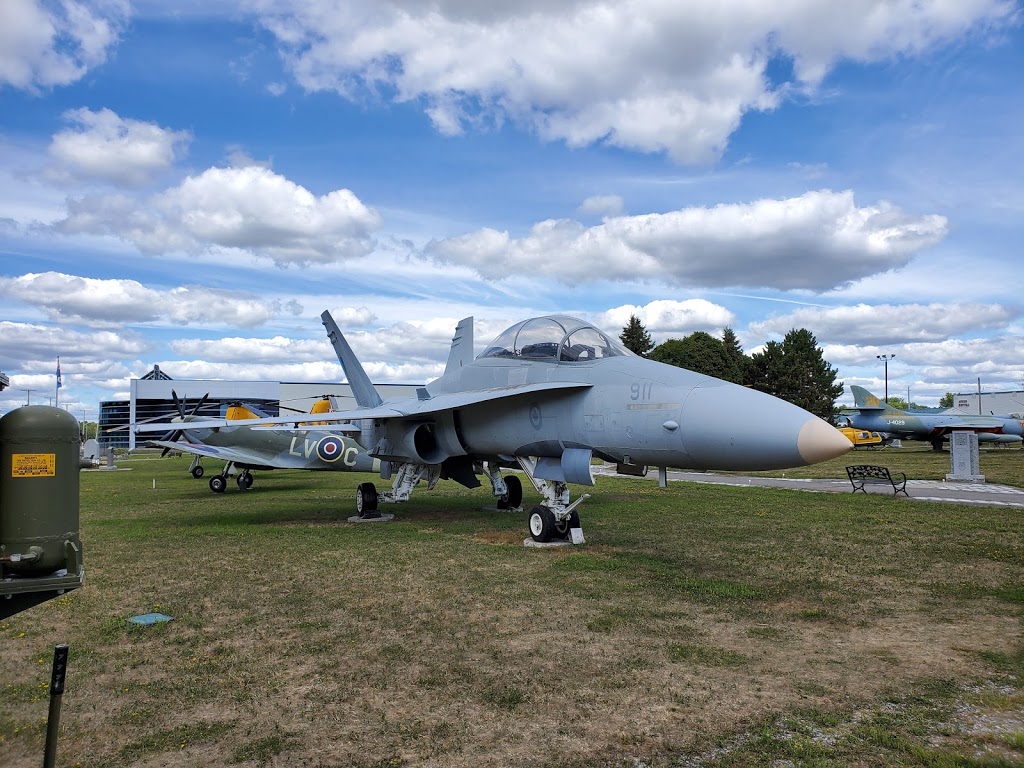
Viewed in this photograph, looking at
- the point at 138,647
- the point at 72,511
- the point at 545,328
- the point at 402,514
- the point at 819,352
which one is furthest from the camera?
the point at 819,352

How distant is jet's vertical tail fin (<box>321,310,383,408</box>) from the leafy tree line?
141 feet

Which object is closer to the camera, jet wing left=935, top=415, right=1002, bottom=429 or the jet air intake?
the jet air intake

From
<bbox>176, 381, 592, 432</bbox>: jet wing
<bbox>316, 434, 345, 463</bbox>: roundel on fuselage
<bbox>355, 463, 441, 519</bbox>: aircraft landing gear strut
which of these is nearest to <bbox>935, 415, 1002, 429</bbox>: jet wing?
<bbox>316, 434, 345, 463</bbox>: roundel on fuselage

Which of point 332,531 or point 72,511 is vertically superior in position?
point 72,511

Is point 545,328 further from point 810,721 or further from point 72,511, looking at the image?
point 72,511

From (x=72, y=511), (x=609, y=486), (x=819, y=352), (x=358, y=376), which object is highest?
(x=819, y=352)

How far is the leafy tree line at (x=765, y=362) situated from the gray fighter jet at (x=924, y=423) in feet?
49.6

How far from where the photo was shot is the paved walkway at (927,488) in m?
15.9

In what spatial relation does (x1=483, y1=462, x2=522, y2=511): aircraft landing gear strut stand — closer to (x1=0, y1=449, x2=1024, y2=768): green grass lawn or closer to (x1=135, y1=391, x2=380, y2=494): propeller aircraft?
(x1=0, y1=449, x2=1024, y2=768): green grass lawn

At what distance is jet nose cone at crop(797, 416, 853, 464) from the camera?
596cm

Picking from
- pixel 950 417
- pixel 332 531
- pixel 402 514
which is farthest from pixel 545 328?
pixel 950 417

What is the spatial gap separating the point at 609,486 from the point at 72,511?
59.5 ft

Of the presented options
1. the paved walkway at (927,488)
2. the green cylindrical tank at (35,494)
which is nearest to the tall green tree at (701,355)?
the paved walkway at (927,488)

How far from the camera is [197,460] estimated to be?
92.6 ft
